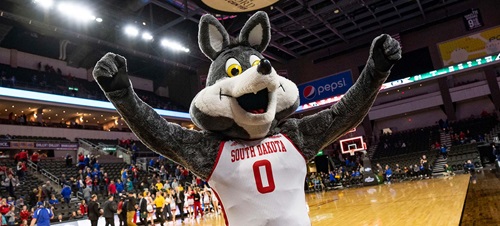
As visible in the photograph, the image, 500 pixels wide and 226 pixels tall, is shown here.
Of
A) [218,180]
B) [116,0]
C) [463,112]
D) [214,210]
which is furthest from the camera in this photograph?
[463,112]

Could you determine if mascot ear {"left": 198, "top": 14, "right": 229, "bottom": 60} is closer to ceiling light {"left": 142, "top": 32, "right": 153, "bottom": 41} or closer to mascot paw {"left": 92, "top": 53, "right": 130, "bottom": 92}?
mascot paw {"left": 92, "top": 53, "right": 130, "bottom": 92}

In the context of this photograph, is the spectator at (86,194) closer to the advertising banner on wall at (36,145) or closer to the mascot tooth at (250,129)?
the advertising banner on wall at (36,145)

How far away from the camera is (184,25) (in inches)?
824

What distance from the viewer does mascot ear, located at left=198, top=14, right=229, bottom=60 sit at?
213cm

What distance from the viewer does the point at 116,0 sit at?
660 inches

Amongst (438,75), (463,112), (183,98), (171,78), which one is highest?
(171,78)

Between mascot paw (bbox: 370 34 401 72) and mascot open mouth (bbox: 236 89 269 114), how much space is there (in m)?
0.57

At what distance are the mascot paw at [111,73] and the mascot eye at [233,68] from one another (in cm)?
53

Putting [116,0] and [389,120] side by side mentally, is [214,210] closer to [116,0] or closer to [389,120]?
[116,0]

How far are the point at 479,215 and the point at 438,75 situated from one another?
1851 cm

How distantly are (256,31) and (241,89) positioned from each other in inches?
22.5

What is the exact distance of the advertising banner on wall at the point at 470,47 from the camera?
20.5 m

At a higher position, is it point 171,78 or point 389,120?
point 171,78

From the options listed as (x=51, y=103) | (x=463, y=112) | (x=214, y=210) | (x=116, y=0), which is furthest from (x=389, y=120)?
(x=51, y=103)
